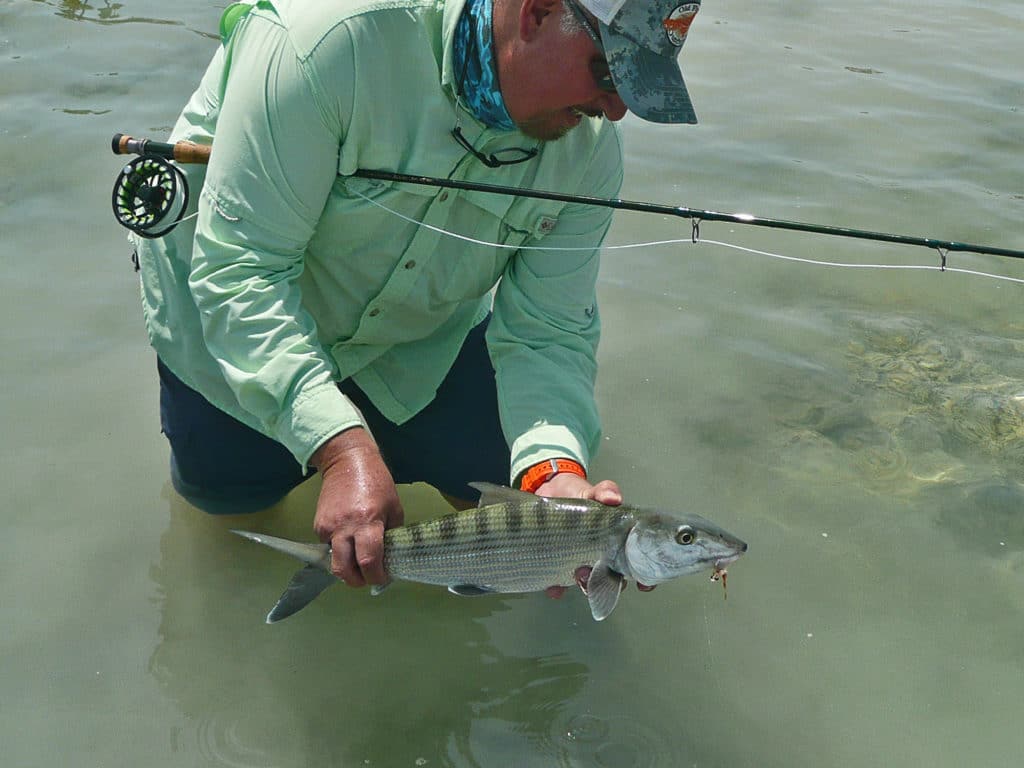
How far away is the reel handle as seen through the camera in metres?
3.08

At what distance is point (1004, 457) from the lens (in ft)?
14.2

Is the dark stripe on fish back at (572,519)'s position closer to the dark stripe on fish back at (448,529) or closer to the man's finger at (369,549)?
→ the dark stripe on fish back at (448,529)

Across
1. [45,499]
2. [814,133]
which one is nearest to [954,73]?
[814,133]

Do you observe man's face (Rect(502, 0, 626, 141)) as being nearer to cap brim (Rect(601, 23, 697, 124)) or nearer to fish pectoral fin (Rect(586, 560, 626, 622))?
cap brim (Rect(601, 23, 697, 124))

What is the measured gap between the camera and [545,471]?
10.2 ft

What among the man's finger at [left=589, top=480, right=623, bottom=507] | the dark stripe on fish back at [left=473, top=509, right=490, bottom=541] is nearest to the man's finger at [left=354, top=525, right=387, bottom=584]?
the dark stripe on fish back at [left=473, top=509, right=490, bottom=541]

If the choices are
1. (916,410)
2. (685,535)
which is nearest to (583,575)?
(685,535)

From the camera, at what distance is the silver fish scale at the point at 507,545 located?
8.93 ft

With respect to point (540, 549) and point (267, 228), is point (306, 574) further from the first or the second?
point (267, 228)

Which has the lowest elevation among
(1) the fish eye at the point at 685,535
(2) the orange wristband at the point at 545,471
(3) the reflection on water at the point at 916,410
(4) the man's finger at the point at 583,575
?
(3) the reflection on water at the point at 916,410

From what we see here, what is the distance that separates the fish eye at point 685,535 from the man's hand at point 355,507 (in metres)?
0.70

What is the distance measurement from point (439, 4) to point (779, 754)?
222 centimetres

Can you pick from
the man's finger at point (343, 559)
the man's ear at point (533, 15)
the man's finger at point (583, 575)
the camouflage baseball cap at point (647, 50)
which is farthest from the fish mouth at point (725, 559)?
the man's ear at point (533, 15)

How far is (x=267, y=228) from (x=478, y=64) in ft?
2.21
